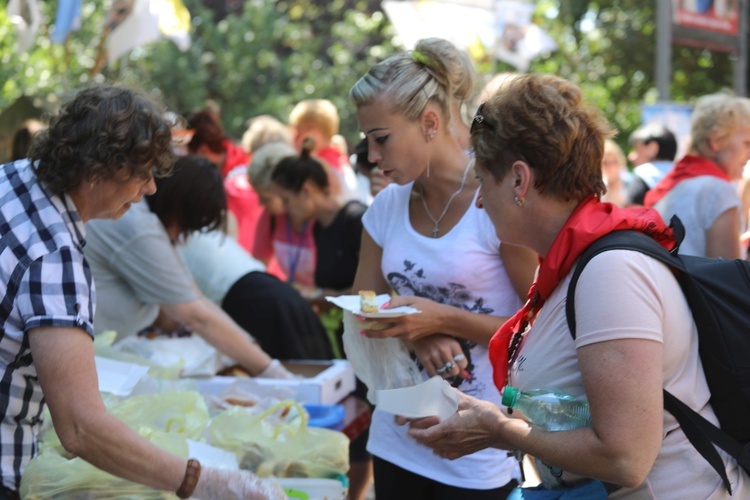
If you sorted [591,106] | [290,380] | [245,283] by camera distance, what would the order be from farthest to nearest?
[245,283] → [290,380] → [591,106]

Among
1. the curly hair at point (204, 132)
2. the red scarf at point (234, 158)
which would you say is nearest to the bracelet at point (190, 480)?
the curly hair at point (204, 132)

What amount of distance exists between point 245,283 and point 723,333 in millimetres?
3046

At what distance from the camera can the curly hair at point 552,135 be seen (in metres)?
1.68

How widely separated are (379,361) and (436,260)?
38 centimetres

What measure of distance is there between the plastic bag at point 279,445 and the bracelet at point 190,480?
63cm

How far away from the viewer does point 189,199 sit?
3541 millimetres

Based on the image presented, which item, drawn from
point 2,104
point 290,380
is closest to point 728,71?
point 2,104

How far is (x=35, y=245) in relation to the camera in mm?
1864

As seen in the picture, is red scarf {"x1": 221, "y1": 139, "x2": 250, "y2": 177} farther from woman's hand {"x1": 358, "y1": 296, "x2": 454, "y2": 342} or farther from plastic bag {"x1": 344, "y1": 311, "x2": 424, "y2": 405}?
woman's hand {"x1": 358, "y1": 296, "x2": 454, "y2": 342}

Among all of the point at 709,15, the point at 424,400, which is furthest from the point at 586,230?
the point at 709,15

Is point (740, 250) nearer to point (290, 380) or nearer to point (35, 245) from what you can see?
point (290, 380)

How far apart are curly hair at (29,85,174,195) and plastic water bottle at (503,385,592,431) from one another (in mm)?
1009

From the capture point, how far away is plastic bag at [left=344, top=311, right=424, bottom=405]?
8.30 ft

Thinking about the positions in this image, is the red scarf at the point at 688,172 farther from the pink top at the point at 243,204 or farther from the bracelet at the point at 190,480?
the pink top at the point at 243,204
